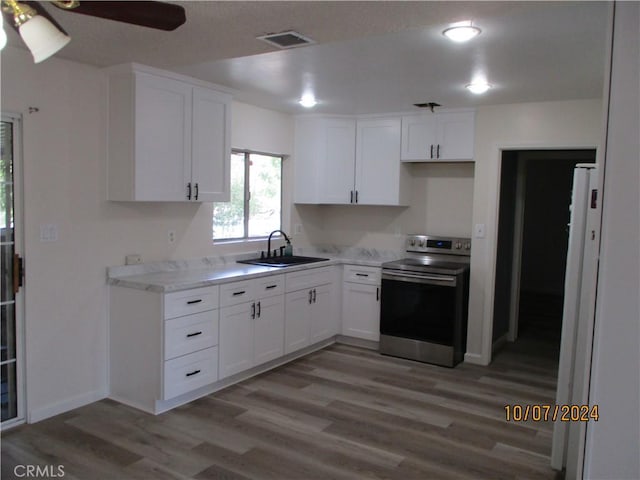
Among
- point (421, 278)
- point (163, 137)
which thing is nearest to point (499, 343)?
point (421, 278)

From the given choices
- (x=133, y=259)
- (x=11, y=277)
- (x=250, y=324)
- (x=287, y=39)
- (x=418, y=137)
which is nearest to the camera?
(x=287, y=39)

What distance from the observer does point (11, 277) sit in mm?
3248

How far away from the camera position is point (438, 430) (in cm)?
344

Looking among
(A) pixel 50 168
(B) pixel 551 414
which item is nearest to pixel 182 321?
(A) pixel 50 168

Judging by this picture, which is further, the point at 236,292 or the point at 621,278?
the point at 236,292

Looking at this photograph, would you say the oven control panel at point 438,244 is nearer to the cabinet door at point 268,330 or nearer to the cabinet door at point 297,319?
the cabinet door at point 297,319

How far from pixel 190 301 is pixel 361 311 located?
2138mm

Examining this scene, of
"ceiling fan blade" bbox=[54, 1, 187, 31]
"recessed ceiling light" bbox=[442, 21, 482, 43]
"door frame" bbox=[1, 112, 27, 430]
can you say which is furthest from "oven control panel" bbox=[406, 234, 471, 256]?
"ceiling fan blade" bbox=[54, 1, 187, 31]

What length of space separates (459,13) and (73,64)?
2.52 meters

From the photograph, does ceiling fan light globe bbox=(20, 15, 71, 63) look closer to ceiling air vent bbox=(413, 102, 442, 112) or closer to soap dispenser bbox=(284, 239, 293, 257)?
ceiling air vent bbox=(413, 102, 442, 112)

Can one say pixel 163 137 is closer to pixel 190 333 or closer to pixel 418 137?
pixel 190 333

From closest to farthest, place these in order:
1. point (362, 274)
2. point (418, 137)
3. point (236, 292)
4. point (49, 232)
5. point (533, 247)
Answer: point (49, 232)
point (236, 292)
point (418, 137)
point (362, 274)
point (533, 247)

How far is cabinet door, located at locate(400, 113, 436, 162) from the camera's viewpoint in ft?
16.7

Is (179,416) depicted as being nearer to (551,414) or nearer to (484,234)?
(551,414)
